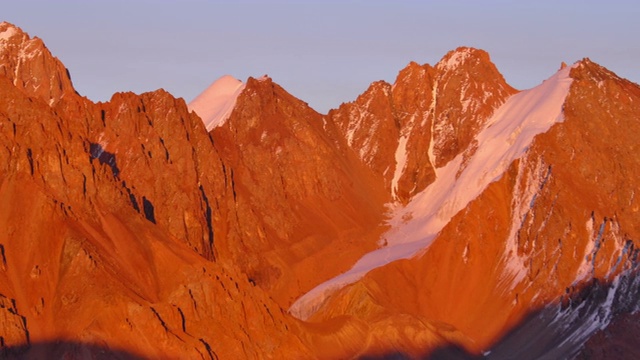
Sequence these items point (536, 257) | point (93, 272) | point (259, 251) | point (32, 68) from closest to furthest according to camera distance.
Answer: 1. point (93, 272)
2. point (536, 257)
3. point (259, 251)
4. point (32, 68)

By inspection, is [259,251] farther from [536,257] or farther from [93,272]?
[93,272]

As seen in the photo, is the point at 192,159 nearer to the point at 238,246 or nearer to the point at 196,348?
the point at 238,246

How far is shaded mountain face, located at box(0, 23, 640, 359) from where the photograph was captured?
148250 mm

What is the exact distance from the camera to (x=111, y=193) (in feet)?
529

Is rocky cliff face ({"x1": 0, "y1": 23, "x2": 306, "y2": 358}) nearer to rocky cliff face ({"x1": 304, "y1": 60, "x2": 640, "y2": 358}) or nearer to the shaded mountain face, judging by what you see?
the shaded mountain face

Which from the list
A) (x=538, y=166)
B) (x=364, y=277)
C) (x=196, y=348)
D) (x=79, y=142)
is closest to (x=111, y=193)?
(x=79, y=142)

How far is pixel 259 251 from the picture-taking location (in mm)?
192625

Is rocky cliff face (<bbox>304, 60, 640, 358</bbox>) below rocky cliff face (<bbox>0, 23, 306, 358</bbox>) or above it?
below

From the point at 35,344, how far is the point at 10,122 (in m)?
24.6

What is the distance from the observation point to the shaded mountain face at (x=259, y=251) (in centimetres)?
14825

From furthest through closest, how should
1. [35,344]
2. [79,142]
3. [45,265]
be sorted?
[79,142] → [45,265] → [35,344]

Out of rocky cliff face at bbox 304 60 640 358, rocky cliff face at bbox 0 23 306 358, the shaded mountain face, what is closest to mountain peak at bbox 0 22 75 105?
the shaded mountain face

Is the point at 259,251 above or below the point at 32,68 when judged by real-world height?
below

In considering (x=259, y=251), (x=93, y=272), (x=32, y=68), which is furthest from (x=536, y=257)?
(x=32, y=68)
